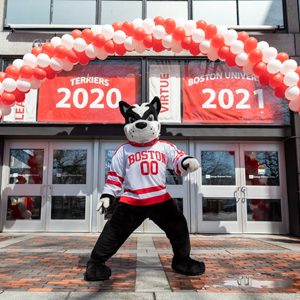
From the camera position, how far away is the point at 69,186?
9.09 m

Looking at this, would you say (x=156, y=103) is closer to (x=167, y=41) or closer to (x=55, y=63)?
(x=167, y=41)

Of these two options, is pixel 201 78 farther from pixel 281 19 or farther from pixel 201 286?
pixel 201 286

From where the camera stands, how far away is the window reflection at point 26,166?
9.19 metres

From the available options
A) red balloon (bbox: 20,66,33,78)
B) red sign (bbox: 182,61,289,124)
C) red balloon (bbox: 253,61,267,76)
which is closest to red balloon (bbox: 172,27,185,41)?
red balloon (bbox: 253,61,267,76)

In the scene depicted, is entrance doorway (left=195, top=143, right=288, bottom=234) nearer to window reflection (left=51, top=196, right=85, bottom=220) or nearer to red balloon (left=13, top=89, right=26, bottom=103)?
window reflection (left=51, top=196, right=85, bottom=220)

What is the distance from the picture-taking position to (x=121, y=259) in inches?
215

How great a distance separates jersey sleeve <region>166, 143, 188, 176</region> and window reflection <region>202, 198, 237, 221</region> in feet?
15.1

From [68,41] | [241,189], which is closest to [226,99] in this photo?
[241,189]

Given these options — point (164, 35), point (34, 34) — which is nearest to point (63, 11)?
point (34, 34)

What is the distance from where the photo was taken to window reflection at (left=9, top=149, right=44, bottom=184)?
9.19m

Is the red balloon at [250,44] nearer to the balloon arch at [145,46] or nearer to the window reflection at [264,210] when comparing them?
the balloon arch at [145,46]

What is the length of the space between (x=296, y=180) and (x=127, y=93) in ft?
15.2

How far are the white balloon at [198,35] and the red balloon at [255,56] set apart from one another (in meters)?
0.94

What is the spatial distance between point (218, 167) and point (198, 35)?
3.70m
